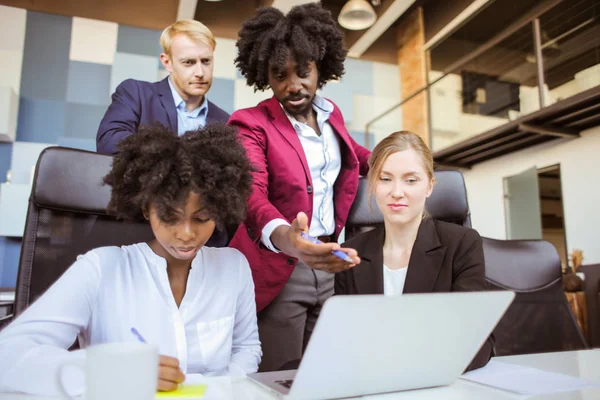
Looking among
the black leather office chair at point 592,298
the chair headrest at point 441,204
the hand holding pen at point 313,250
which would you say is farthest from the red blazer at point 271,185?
the black leather office chair at point 592,298

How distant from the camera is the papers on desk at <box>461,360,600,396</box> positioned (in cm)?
71

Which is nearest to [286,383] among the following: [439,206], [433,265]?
[433,265]

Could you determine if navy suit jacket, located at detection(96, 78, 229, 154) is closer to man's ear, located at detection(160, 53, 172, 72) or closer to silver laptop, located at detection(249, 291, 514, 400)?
man's ear, located at detection(160, 53, 172, 72)

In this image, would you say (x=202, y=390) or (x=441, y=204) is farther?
(x=441, y=204)

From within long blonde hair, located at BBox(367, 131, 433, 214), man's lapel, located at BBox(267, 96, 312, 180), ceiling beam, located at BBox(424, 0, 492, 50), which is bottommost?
long blonde hair, located at BBox(367, 131, 433, 214)

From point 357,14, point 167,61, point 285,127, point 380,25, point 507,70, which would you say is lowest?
point 285,127

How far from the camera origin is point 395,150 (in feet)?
4.41

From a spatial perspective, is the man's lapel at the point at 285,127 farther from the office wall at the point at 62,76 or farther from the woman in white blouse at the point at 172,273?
the office wall at the point at 62,76

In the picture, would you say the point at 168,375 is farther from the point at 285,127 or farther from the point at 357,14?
the point at 357,14

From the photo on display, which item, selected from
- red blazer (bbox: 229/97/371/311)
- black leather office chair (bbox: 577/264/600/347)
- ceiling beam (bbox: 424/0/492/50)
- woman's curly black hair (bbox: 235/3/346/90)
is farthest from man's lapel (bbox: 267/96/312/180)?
ceiling beam (bbox: 424/0/492/50)

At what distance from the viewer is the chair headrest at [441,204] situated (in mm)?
1633

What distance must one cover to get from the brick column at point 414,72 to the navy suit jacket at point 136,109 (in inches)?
215

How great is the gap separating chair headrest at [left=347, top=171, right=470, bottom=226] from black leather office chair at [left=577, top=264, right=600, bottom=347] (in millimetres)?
3291

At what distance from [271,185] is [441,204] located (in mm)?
595
